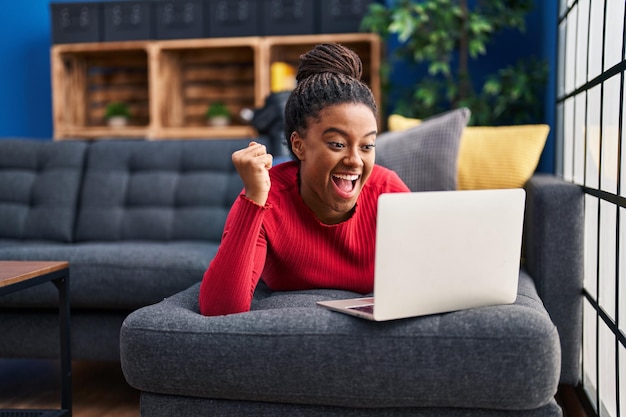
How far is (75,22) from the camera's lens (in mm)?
4148

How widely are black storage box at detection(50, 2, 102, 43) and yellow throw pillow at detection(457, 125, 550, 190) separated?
277cm

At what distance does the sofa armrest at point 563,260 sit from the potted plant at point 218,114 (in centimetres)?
270

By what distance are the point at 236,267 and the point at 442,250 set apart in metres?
0.45

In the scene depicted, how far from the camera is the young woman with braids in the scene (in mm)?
1365

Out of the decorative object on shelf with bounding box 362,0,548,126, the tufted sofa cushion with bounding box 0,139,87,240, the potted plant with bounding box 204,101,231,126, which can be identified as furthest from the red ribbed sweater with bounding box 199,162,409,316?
the potted plant with bounding box 204,101,231,126

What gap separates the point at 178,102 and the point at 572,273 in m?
3.20

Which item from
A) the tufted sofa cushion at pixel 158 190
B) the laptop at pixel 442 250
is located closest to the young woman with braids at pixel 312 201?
the laptop at pixel 442 250

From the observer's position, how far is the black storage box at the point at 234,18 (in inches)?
156

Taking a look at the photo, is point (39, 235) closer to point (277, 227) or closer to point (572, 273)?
point (277, 227)

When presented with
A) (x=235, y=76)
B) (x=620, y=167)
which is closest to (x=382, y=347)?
(x=620, y=167)

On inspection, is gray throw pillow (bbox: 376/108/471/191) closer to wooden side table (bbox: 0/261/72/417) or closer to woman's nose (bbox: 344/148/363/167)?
woman's nose (bbox: 344/148/363/167)

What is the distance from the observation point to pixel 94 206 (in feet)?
8.82

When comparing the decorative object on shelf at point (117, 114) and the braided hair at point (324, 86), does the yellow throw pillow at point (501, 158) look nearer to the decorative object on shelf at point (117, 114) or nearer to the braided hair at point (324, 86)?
the braided hair at point (324, 86)

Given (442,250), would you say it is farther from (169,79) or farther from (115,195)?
(169,79)
